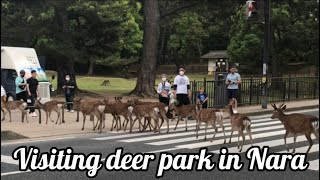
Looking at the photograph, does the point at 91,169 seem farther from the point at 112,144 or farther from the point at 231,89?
the point at 231,89

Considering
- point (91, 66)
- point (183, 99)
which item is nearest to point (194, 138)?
point (183, 99)

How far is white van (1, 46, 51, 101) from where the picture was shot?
160cm

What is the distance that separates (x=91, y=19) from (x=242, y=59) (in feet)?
5.61

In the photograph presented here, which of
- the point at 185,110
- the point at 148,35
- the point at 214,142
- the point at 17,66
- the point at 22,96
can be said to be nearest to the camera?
the point at 17,66

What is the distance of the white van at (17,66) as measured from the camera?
1.60 m

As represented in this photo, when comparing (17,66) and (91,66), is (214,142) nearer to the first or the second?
(91,66)

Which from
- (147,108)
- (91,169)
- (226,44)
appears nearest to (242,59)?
(226,44)

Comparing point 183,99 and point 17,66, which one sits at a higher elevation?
point 17,66

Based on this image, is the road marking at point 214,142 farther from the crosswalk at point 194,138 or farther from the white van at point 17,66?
the white van at point 17,66

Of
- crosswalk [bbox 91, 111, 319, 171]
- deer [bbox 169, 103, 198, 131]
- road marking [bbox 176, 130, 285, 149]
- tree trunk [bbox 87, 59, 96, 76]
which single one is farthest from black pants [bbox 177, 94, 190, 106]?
tree trunk [bbox 87, 59, 96, 76]

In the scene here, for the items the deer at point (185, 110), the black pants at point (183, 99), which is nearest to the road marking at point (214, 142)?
the deer at point (185, 110)

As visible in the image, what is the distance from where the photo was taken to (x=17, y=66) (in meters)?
1.80

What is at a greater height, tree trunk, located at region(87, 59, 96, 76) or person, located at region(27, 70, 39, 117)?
tree trunk, located at region(87, 59, 96, 76)

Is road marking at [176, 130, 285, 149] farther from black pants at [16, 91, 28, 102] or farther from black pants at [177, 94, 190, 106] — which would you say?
black pants at [16, 91, 28, 102]
